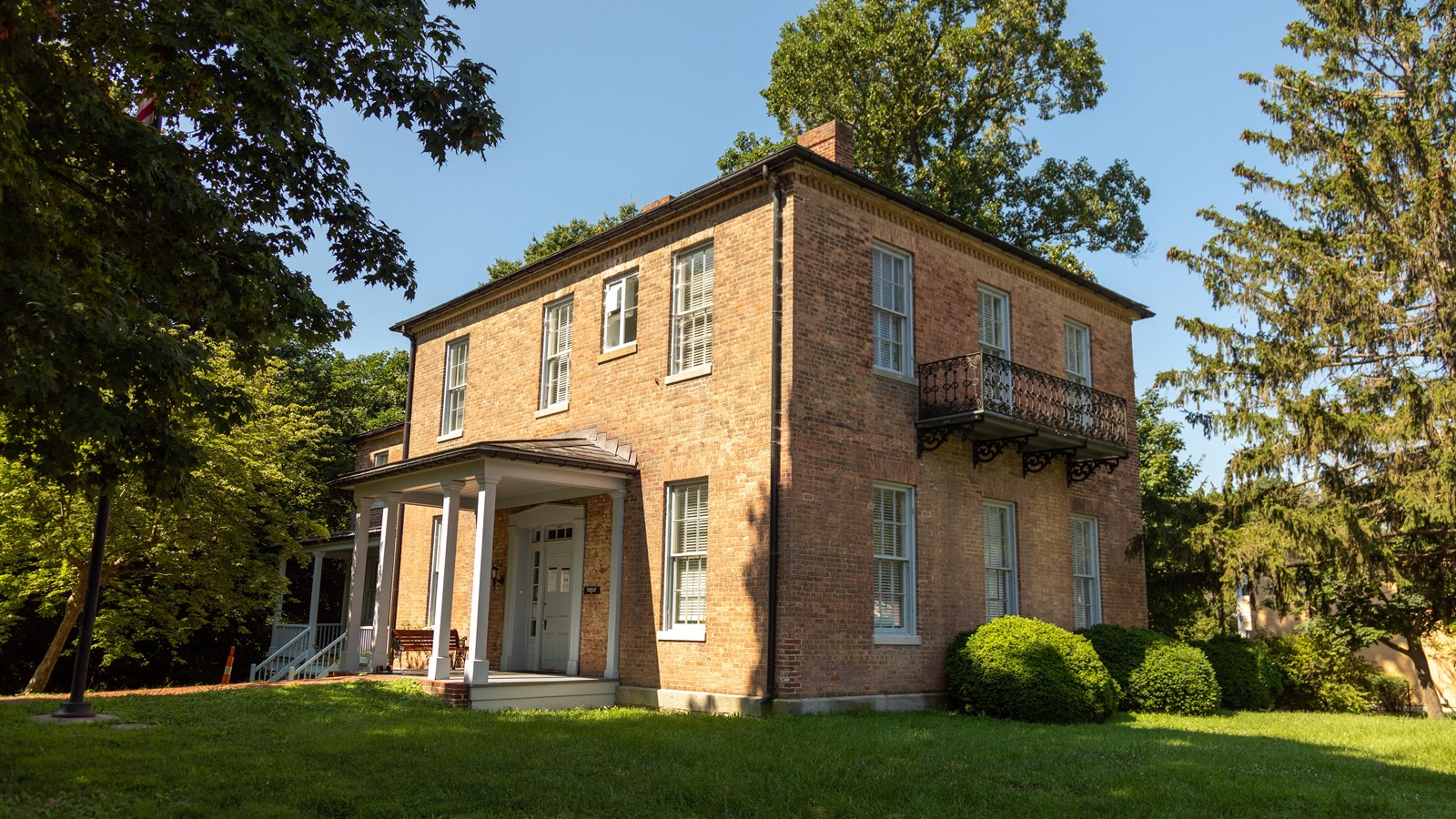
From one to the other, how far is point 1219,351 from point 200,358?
627 inches

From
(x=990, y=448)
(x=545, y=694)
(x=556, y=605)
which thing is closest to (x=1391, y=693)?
(x=990, y=448)

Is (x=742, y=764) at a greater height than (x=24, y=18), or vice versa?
Answer: (x=24, y=18)

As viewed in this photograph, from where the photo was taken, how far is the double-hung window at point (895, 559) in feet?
49.2

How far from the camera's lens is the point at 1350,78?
18.8 metres

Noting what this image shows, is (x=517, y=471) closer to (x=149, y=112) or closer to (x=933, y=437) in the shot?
(x=933, y=437)

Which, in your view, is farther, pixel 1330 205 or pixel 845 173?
pixel 1330 205

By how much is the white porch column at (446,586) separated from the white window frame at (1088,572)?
10.5m

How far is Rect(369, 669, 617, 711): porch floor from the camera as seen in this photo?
14055 mm

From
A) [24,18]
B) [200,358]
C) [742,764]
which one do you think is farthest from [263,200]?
[742,764]

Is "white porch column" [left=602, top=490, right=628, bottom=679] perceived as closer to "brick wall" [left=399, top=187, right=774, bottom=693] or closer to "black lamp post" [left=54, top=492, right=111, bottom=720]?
"brick wall" [left=399, top=187, right=774, bottom=693]

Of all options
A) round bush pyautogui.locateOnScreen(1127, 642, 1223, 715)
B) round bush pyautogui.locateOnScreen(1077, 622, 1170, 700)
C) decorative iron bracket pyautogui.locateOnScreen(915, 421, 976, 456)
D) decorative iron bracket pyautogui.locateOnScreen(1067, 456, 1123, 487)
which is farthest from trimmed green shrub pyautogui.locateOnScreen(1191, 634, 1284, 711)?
decorative iron bracket pyautogui.locateOnScreen(915, 421, 976, 456)

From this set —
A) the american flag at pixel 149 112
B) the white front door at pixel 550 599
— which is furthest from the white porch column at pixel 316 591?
the american flag at pixel 149 112

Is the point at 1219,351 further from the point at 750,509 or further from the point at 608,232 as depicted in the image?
the point at 608,232

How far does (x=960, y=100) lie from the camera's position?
30.7m
